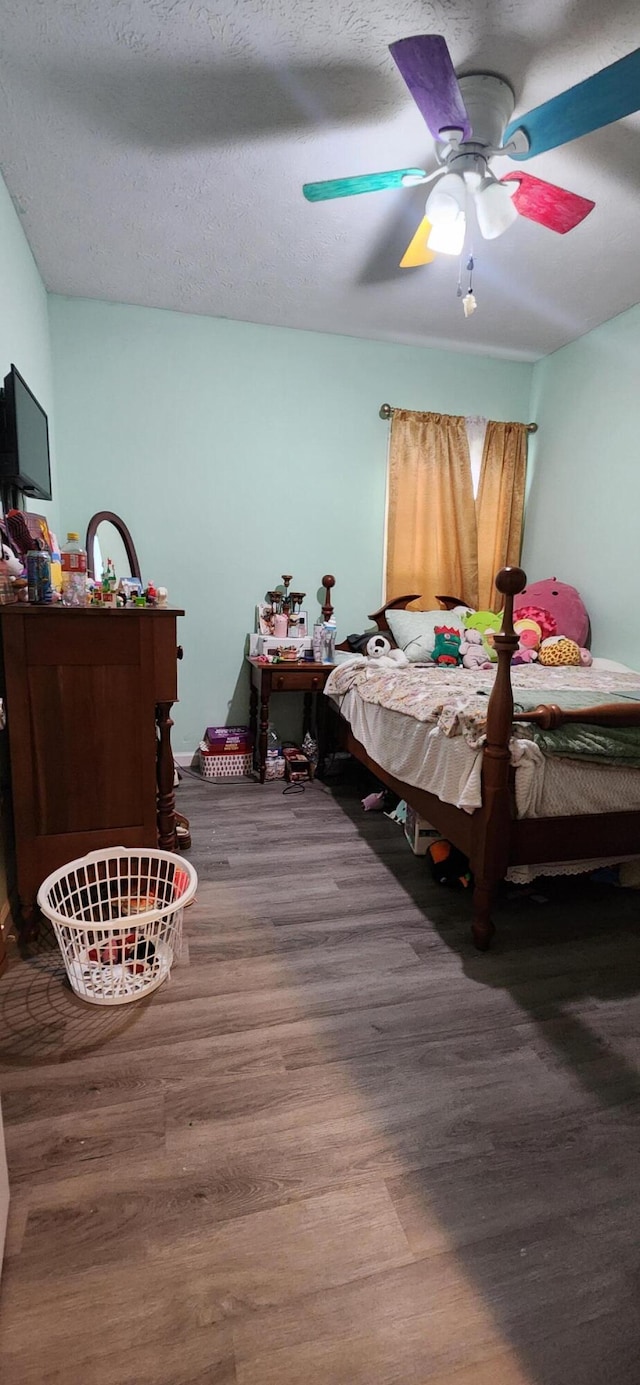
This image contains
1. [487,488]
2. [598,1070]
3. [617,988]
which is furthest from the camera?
[487,488]

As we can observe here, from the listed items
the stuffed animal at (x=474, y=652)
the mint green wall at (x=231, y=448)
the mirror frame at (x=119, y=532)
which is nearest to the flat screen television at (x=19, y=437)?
the mirror frame at (x=119, y=532)

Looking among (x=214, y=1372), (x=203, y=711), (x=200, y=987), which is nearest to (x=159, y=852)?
(x=200, y=987)

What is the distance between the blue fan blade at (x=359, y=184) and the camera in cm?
168

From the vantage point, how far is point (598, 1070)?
1.33 metres

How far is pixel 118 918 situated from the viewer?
161 cm

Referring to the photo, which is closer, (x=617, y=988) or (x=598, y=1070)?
(x=598, y=1070)

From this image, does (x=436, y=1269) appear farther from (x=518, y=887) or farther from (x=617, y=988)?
(x=518, y=887)

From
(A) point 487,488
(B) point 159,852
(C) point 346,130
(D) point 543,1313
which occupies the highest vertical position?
(C) point 346,130

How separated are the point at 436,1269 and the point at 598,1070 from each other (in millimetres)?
614

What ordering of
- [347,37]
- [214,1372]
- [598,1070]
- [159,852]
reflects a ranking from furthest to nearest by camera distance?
[159,852]
[347,37]
[598,1070]
[214,1372]

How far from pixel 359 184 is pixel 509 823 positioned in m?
1.98

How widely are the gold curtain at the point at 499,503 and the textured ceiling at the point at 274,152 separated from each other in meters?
0.75

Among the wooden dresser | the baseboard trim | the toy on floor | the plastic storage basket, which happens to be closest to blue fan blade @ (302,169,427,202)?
the wooden dresser

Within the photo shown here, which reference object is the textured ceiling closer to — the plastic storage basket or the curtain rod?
the curtain rod
